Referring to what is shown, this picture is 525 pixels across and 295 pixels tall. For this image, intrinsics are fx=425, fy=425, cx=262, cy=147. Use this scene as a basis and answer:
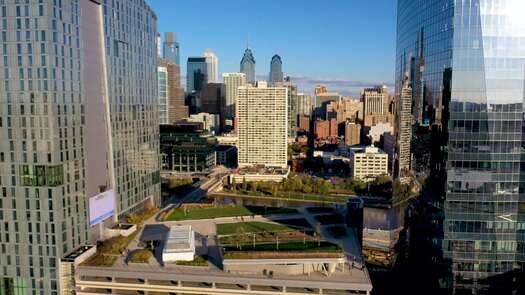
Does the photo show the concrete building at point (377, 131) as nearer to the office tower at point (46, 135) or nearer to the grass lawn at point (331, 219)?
the grass lawn at point (331, 219)

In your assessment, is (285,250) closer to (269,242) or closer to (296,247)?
(296,247)

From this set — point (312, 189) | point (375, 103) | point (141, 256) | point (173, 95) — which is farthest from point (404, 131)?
point (375, 103)

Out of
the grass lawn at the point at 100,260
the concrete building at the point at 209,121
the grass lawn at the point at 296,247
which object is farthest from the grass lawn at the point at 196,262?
the concrete building at the point at 209,121

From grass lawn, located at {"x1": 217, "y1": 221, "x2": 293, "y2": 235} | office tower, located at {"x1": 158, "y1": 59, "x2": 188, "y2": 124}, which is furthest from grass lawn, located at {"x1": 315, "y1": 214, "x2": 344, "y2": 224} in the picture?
office tower, located at {"x1": 158, "y1": 59, "x2": 188, "y2": 124}

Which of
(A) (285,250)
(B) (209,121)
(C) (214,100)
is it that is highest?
(C) (214,100)

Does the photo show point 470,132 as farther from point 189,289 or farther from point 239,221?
point 239,221

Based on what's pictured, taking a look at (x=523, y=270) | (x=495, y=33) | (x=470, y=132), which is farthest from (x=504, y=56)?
(x=523, y=270)

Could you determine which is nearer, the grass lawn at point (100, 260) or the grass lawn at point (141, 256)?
the grass lawn at point (100, 260)
